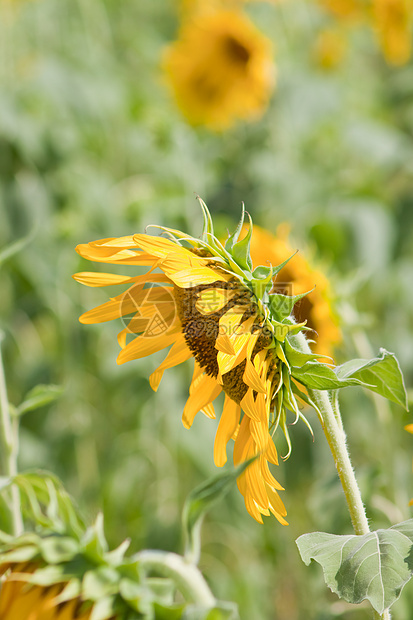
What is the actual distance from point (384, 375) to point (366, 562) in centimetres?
11

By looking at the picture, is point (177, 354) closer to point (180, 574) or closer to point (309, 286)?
point (180, 574)

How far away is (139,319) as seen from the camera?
53cm

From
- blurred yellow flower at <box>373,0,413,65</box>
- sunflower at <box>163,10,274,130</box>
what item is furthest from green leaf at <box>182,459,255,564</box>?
blurred yellow flower at <box>373,0,413,65</box>

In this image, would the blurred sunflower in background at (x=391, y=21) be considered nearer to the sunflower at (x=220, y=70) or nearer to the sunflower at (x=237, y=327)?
Answer: the sunflower at (x=220, y=70)

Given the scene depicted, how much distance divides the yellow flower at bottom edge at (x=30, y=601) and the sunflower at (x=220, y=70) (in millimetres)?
1255

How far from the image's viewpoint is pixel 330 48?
6.91 feet

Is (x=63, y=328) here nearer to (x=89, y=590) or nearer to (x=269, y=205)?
(x=269, y=205)

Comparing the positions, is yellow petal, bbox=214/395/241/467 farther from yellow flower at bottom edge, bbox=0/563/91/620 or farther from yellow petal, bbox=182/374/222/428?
yellow flower at bottom edge, bbox=0/563/91/620

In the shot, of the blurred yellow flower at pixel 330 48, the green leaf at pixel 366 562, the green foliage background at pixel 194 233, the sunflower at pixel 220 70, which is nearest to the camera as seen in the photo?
the green leaf at pixel 366 562

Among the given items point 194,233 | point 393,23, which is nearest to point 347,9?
point 393,23

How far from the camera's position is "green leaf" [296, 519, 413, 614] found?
0.38 meters

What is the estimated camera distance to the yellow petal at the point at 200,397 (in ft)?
1.69

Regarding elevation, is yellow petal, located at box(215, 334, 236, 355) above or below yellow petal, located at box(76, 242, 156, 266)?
below

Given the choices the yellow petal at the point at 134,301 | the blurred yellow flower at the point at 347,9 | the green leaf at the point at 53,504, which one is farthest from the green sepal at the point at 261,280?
the blurred yellow flower at the point at 347,9
